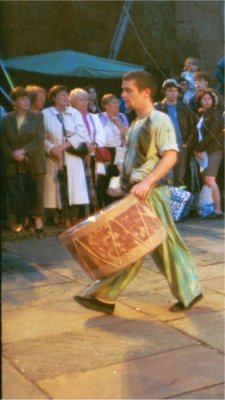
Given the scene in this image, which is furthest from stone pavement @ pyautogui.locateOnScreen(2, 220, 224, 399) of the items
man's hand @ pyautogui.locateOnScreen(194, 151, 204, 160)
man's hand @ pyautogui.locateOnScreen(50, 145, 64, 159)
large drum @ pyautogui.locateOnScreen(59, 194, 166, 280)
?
man's hand @ pyautogui.locateOnScreen(194, 151, 204, 160)

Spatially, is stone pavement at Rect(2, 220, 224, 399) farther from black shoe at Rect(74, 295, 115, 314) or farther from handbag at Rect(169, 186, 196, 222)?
handbag at Rect(169, 186, 196, 222)

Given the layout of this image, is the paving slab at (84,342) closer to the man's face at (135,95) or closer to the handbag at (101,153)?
the man's face at (135,95)

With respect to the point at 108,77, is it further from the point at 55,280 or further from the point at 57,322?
the point at 57,322

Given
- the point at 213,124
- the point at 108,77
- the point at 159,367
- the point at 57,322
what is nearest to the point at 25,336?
the point at 57,322

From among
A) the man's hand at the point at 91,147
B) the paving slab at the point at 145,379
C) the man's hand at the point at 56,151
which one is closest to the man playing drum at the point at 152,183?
the paving slab at the point at 145,379

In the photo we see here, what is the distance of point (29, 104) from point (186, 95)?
333 cm

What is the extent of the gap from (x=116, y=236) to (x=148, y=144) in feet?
2.31

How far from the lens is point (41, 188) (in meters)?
8.52

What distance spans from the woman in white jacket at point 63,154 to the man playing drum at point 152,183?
365 cm

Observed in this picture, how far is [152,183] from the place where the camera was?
4.76 metres

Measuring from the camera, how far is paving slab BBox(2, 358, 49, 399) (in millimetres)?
3664

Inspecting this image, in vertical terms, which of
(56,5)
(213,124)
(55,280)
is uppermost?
(56,5)

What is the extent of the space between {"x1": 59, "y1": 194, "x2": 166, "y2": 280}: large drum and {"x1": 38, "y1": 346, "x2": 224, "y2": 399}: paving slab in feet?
2.37

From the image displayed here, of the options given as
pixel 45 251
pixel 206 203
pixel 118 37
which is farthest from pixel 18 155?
pixel 118 37
